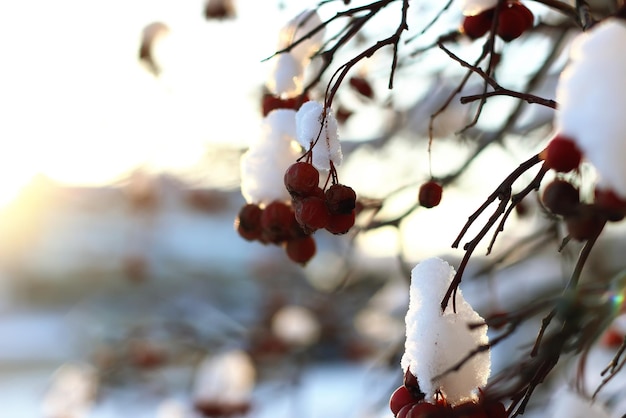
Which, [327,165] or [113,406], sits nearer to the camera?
[327,165]

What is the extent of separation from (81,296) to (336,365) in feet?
19.6

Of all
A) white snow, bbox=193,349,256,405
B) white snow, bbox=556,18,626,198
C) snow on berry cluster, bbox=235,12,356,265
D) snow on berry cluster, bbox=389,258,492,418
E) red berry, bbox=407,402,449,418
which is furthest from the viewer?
white snow, bbox=193,349,256,405

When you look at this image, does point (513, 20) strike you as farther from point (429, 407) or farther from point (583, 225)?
point (429, 407)

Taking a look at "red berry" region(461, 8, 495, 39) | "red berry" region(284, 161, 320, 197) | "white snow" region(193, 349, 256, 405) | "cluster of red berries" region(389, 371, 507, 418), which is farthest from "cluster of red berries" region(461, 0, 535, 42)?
"white snow" region(193, 349, 256, 405)

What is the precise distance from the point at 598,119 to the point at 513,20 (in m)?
0.47

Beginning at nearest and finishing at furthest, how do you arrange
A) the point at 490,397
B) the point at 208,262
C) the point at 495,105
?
the point at 490,397
the point at 495,105
the point at 208,262

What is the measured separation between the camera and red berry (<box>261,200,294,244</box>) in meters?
1.07

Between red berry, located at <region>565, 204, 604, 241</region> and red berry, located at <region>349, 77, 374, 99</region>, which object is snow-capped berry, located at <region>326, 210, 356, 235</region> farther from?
red berry, located at <region>349, 77, 374, 99</region>

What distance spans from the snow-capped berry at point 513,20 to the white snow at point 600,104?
40 centimetres

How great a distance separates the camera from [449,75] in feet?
7.82

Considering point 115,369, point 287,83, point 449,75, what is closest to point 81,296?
point 115,369

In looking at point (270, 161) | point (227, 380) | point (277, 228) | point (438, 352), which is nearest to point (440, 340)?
point (438, 352)

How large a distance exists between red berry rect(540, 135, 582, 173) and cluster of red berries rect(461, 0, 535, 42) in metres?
0.42

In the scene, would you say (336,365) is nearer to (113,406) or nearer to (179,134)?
(113,406)
